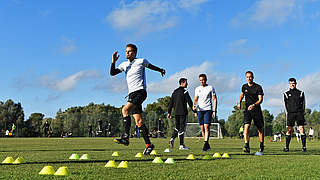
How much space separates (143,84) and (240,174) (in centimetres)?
353

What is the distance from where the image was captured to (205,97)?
10.4 m

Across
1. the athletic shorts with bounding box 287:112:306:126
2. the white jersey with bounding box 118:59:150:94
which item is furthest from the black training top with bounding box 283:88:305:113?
the white jersey with bounding box 118:59:150:94

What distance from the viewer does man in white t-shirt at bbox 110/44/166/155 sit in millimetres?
7445

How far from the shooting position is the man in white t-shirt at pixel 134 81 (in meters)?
7.45

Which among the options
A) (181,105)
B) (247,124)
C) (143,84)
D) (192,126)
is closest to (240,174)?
(143,84)

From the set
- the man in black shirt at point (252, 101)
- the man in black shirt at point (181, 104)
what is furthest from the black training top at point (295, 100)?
the man in black shirt at point (181, 104)

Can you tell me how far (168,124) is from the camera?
2148 inches

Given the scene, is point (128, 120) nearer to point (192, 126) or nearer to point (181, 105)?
point (181, 105)

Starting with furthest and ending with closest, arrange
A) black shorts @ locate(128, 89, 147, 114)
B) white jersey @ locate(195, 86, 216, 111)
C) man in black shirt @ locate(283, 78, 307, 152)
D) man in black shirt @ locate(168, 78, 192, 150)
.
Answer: man in black shirt @ locate(283, 78, 307, 152)
man in black shirt @ locate(168, 78, 192, 150)
white jersey @ locate(195, 86, 216, 111)
black shorts @ locate(128, 89, 147, 114)

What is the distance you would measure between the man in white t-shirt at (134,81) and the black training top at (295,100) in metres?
5.68

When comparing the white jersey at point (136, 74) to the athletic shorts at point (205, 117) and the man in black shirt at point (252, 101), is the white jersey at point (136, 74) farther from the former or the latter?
the man in black shirt at point (252, 101)

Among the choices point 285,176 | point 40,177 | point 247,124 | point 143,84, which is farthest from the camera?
point 247,124

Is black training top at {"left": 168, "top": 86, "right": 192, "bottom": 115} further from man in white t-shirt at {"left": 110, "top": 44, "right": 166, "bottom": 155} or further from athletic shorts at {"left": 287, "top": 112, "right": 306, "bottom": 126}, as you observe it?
man in white t-shirt at {"left": 110, "top": 44, "right": 166, "bottom": 155}

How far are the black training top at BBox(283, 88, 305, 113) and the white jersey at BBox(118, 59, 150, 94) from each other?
19.6ft
